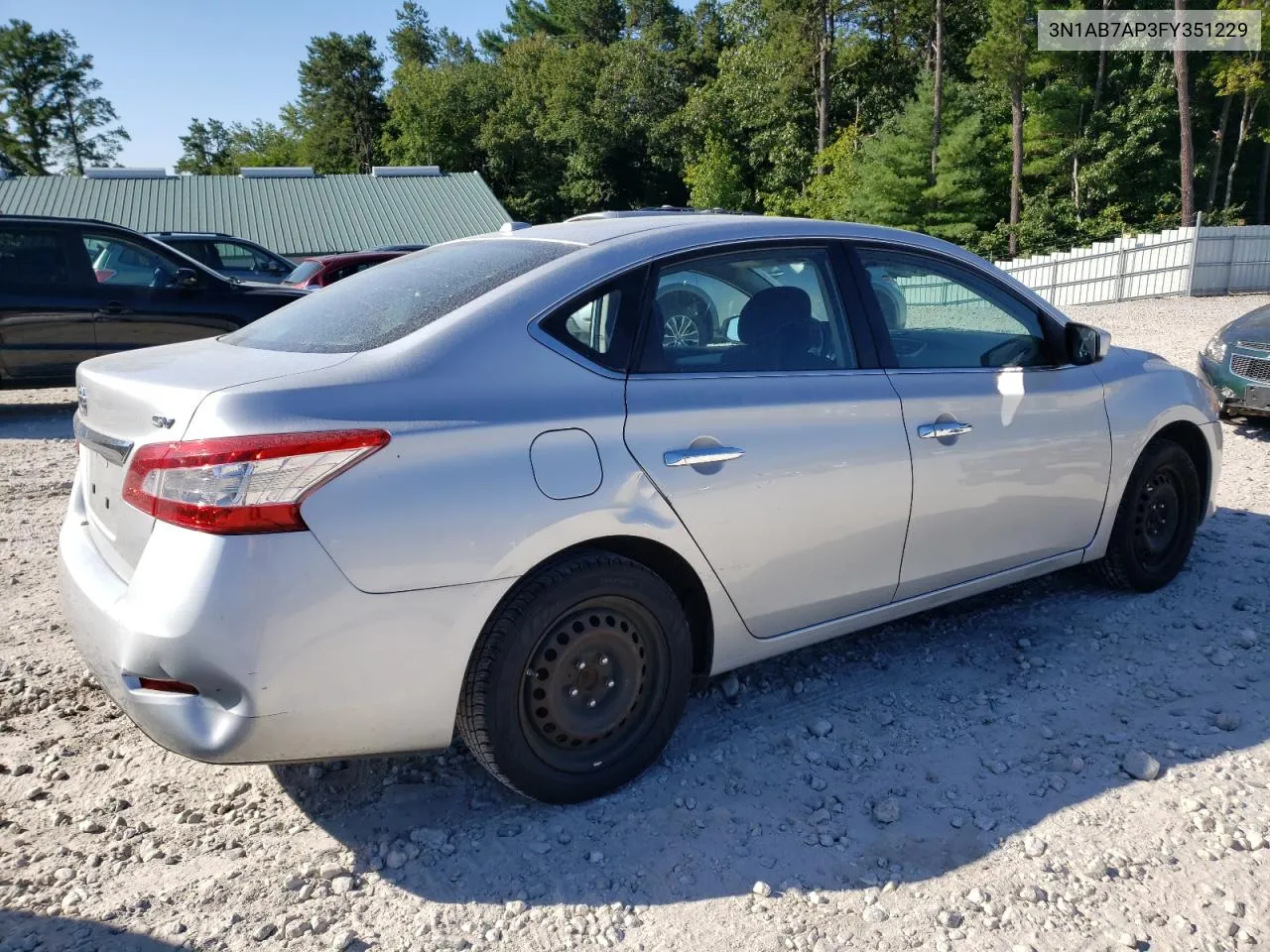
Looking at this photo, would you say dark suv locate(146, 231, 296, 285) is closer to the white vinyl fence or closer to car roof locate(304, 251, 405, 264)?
car roof locate(304, 251, 405, 264)

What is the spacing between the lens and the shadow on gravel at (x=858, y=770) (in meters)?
2.67

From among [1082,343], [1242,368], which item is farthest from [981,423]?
[1242,368]

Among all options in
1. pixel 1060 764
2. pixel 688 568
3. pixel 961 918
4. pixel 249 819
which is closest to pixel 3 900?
pixel 249 819

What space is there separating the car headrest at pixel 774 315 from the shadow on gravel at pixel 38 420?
23.0ft

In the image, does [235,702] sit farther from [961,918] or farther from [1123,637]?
[1123,637]

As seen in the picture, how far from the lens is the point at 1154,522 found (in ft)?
14.6

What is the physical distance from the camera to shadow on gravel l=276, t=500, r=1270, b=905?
2.67m

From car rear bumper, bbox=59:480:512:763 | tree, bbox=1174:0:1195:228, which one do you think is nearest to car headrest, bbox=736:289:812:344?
car rear bumper, bbox=59:480:512:763

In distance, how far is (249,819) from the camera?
2871 millimetres

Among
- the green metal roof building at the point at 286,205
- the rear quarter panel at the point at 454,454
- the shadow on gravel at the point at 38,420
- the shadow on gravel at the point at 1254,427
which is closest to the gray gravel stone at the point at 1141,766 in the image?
the rear quarter panel at the point at 454,454

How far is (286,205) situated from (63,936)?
3560 cm

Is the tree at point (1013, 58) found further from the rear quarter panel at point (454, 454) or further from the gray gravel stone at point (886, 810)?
the rear quarter panel at point (454, 454)

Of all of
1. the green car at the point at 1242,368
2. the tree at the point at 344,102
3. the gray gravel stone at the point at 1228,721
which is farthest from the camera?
the tree at the point at 344,102

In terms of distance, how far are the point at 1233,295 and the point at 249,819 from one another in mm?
22696
